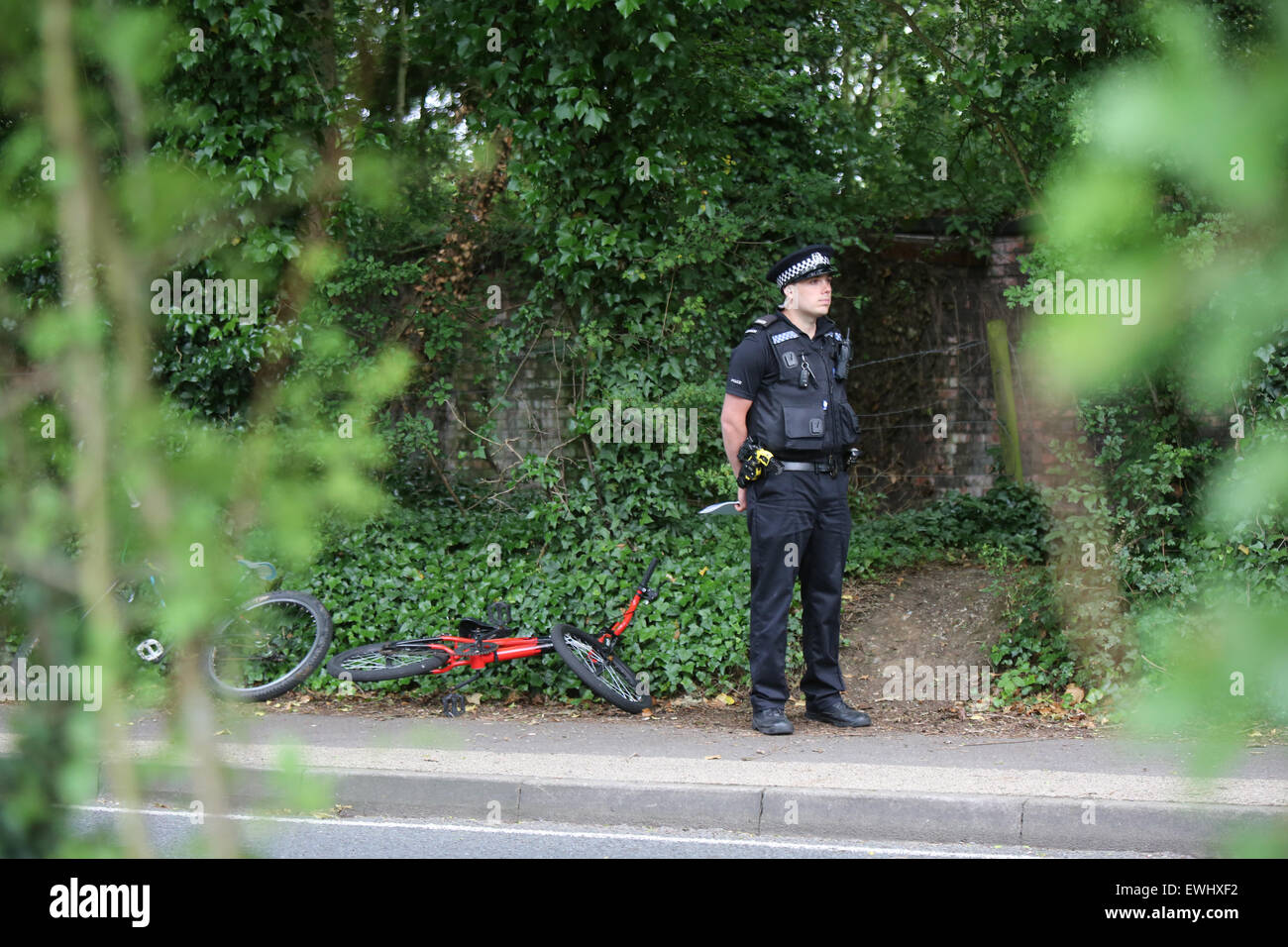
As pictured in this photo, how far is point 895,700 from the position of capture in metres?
7.79

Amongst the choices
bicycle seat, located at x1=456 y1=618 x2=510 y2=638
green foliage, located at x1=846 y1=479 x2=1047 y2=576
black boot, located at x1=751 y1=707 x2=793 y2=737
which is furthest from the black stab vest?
green foliage, located at x1=846 y1=479 x2=1047 y2=576

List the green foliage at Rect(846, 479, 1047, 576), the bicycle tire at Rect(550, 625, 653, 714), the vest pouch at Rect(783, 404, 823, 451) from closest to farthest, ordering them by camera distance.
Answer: the vest pouch at Rect(783, 404, 823, 451) < the bicycle tire at Rect(550, 625, 653, 714) < the green foliage at Rect(846, 479, 1047, 576)

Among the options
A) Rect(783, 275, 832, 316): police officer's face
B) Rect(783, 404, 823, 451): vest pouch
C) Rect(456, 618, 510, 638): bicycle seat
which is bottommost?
Rect(456, 618, 510, 638): bicycle seat

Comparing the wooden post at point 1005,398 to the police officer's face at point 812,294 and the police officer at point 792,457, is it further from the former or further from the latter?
A: the police officer's face at point 812,294

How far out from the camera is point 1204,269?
2.84 ft

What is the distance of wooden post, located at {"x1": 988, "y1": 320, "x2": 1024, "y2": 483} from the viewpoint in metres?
11.4

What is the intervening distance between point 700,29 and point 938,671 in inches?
184

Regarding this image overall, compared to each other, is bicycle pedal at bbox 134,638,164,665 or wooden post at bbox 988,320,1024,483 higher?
wooden post at bbox 988,320,1024,483

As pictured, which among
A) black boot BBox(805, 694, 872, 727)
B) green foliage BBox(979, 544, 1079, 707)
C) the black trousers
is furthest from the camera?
→ green foliage BBox(979, 544, 1079, 707)

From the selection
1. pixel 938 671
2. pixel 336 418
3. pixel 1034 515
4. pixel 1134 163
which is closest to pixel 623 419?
pixel 938 671

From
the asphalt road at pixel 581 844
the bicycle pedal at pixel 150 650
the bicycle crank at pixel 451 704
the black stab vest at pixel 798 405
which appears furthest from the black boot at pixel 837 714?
the bicycle pedal at pixel 150 650

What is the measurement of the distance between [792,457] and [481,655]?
234 centimetres

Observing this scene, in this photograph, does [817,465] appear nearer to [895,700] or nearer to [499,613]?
[895,700]

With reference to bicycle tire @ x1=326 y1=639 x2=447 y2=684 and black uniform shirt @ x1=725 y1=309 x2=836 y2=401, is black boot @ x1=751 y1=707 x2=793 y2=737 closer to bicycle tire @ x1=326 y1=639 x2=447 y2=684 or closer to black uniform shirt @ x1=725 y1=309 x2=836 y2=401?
black uniform shirt @ x1=725 y1=309 x2=836 y2=401
